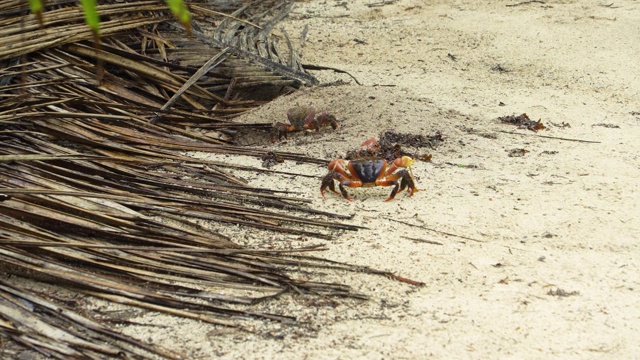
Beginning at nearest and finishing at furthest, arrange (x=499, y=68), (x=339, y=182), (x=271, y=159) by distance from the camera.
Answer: (x=339, y=182) → (x=271, y=159) → (x=499, y=68)

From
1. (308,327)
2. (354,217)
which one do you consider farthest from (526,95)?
(308,327)

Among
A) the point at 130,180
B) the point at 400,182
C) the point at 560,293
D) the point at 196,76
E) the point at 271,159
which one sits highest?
the point at 196,76

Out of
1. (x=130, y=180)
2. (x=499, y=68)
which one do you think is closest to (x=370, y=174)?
(x=130, y=180)

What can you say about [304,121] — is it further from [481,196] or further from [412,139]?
[481,196]

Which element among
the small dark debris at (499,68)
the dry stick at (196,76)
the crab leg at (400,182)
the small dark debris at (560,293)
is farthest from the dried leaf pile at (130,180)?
the small dark debris at (499,68)

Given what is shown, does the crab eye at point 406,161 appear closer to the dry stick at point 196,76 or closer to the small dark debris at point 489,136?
the small dark debris at point 489,136
